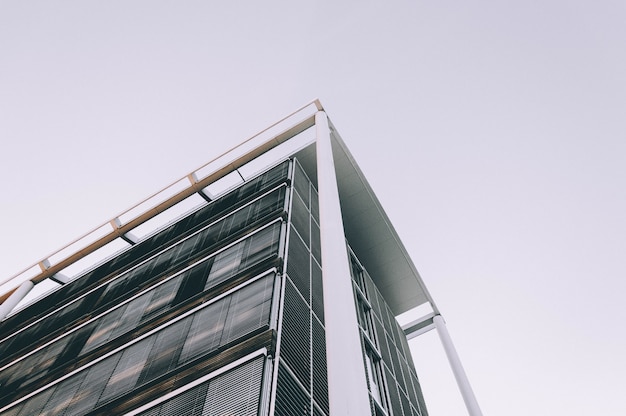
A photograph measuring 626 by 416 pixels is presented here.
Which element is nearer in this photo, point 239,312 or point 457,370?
point 239,312

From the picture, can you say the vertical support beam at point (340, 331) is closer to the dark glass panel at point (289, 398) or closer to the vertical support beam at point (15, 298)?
the dark glass panel at point (289, 398)

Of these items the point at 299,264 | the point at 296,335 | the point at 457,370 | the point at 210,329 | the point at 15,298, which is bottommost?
the point at 296,335

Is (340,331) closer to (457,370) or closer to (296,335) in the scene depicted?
(296,335)

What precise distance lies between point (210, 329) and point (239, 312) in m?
1.12

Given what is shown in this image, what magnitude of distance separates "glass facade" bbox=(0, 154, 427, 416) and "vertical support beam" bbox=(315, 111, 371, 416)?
90.3 inches

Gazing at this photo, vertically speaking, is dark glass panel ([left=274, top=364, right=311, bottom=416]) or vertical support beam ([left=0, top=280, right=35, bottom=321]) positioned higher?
vertical support beam ([left=0, top=280, right=35, bottom=321])

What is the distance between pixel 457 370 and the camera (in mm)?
27219

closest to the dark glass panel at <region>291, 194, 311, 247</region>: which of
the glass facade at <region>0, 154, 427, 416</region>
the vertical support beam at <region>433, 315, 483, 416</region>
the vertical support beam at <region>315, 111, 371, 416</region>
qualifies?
the glass facade at <region>0, 154, 427, 416</region>

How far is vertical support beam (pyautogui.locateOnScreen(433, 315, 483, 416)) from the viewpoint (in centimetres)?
2472

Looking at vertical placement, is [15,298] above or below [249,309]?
above

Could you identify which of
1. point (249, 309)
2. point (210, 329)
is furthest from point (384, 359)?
point (210, 329)

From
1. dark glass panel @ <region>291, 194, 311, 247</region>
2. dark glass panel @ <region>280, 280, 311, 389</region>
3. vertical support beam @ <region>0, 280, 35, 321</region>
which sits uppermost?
vertical support beam @ <region>0, 280, 35, 321</region>

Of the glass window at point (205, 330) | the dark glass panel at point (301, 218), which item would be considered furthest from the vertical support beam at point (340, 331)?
the dark glass panel at point (301, 218)

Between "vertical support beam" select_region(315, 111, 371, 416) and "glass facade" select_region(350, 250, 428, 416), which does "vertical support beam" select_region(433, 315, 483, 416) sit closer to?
"glass facade" select_region(350, 250, 428, 416)
